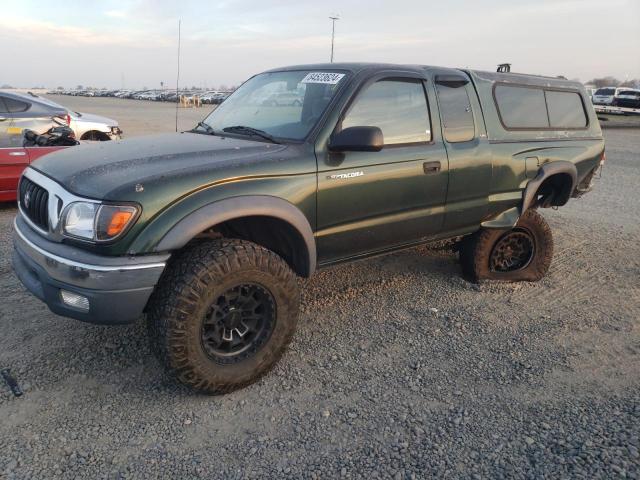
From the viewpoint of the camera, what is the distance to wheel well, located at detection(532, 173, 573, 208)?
15.7 feet

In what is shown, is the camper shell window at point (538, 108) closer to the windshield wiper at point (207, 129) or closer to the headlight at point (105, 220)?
the windshield wiper at point (207, 129)

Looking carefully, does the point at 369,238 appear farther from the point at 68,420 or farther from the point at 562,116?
the point at 562,116

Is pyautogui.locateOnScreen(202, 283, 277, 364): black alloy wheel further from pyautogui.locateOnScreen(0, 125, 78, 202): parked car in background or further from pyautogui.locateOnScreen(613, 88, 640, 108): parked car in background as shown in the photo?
pyautogui.locateOnScreen(613, 88, 640, 108): parked car in background

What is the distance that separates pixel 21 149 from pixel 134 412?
4.90 meters

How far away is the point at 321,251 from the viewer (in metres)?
→ 3.40

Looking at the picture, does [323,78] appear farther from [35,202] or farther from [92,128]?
[92,128]

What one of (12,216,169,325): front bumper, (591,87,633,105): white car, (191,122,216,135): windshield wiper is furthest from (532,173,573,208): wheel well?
(591,87,633,105): white car

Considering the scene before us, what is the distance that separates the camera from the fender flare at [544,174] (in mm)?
4387

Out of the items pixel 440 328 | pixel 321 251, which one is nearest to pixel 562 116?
pixel 440 328

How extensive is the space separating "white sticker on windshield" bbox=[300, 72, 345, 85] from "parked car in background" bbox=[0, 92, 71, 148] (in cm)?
667

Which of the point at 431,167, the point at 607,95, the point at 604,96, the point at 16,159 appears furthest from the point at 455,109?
the point at 607,95

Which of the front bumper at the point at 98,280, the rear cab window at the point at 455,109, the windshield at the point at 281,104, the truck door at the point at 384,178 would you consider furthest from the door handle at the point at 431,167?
the front bumper at the point at 98,280

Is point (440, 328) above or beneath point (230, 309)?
beneath

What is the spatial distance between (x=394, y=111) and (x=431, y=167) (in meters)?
0.48
